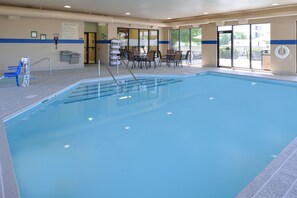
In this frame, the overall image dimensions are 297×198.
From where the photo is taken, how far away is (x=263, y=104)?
682 cm

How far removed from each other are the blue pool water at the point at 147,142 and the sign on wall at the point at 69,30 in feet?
19.8

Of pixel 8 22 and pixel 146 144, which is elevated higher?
pixel 8 22

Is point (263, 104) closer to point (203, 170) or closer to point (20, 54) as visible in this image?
point (203, 170)

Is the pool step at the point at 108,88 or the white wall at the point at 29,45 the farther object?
the white wall at the point at 29,45

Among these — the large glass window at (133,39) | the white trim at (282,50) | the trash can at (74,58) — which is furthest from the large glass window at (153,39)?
the white trim at (282,50)

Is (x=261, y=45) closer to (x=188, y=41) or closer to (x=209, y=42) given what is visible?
(x=209, y=42)

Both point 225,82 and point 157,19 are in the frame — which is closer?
point 225,82

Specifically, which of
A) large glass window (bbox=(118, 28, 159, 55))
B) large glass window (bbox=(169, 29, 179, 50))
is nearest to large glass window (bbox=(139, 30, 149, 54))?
large glass window (bbox=(118, 28, 159, 55))

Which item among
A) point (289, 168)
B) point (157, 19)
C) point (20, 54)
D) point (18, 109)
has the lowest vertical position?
point (289, 168)

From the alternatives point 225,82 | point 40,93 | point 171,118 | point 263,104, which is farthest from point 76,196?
point 225,82

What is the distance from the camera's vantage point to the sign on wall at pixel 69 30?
495 inches

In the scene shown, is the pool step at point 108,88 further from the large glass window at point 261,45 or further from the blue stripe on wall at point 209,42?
the blue stripe on wall at point 209,42

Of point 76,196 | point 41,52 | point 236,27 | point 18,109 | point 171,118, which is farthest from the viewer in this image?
point 236,27

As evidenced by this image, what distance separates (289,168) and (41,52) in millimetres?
11547
